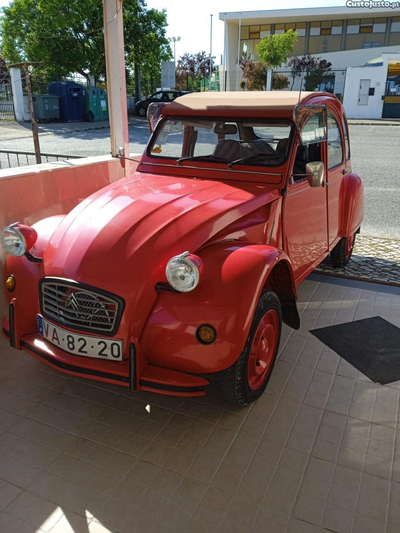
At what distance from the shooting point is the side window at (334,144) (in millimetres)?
4471

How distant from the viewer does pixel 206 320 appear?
2.47 m

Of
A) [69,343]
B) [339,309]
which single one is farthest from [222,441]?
[339,309]

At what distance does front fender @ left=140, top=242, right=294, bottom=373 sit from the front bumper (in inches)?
2.4

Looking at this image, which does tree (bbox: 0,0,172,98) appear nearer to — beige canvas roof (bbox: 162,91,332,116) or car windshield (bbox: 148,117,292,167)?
beige canvas roof (bbox: 162,91,332,116)

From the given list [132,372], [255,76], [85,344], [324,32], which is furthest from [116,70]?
[324,32]

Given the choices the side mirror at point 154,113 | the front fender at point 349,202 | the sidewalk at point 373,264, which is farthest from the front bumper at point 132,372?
the sidewalk at point 373,264

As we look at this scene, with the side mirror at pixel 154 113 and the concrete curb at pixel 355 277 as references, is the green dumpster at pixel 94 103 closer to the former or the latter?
the side mirror at pixel 154 113

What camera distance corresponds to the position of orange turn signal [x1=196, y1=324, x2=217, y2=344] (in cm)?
246

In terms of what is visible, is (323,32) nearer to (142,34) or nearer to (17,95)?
(142,34)

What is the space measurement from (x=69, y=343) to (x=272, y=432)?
1.39m

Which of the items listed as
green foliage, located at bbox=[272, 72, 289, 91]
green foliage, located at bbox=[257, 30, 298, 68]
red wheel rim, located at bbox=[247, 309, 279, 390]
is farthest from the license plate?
green foliage, located at bbox=[257, 30, 298, 68]

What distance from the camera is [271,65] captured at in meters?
36.6

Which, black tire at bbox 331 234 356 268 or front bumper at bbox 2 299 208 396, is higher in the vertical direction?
front bumper at bbox 2 299 208 396

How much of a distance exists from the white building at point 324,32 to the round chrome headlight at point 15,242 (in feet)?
129
